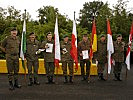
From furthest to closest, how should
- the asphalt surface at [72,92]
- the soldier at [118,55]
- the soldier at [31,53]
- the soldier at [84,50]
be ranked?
the soldier at [118,55]
the soldier at [84,50]
the soldier at [31,53]
the asphalt surface at [72,92]

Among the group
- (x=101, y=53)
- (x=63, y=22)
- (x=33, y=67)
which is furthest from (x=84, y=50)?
(x=63, y=22)

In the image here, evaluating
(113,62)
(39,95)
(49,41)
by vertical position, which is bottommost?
(39,95)

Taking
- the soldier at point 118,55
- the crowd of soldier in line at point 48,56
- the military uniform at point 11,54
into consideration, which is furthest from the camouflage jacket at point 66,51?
the military uniform at point 11,54

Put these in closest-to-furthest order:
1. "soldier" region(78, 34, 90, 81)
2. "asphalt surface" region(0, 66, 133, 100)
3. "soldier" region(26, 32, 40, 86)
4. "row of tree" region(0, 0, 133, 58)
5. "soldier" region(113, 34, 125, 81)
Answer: "asphalt surface" region(0, 66, 133, 100)
"soldier" region(26, 32, 40, 86)
"soldier" region(78, 34, 90, 81)
"soldier" region(113, 34, 125, 81)
"row of tree" region(0, 0, 133, 58)

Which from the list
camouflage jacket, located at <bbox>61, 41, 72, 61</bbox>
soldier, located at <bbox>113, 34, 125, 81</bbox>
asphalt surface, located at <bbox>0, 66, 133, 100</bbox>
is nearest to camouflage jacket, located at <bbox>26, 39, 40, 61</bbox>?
asphalt surface, located at <bbox>0, 66, 133, 100</bbox>

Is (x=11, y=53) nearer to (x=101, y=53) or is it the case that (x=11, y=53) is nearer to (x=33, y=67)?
(x=33, y=67)

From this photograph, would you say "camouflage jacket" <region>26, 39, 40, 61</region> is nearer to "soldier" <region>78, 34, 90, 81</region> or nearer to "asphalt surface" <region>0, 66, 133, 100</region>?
"asphalt surface" <region>0, 66, 133, 100</region>

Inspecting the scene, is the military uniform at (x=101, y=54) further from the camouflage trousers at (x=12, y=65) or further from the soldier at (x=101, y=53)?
the camouflage trousers at (x=12, y=65)

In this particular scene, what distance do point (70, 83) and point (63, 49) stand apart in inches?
47.7

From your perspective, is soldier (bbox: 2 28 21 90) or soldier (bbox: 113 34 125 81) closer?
soldier (bbox: 2 28 21 90)

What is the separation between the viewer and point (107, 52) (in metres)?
11.2

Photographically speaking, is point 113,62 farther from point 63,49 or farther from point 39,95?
point 39,95

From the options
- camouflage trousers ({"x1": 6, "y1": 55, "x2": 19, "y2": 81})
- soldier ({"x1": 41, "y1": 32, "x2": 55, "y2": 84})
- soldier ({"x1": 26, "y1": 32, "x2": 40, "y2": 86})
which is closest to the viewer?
camouflage trousers ({"x1": 6, "y1": 55, "x2": 19, "y2": 81})

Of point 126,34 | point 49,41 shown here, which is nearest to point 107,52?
point 49,41
